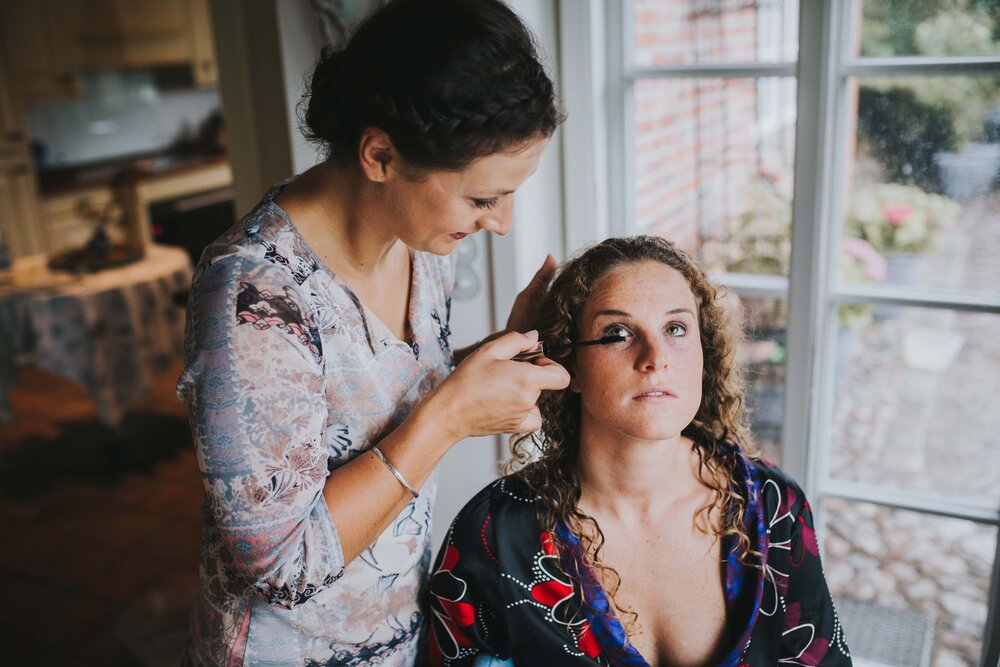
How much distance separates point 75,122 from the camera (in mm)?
6285

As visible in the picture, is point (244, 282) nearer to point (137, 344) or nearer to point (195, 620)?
point (195, 620)

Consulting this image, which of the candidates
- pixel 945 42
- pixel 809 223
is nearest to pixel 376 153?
pixel 809 223

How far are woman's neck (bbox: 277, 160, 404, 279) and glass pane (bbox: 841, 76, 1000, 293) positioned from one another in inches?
44.0

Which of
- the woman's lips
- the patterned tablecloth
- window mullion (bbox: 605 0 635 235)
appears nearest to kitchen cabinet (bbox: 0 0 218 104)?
the patterned tablecloth

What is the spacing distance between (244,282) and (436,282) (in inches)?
18.0

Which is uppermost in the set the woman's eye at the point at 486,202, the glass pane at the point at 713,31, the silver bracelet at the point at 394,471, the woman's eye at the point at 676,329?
the glass pane at the point at 713,31

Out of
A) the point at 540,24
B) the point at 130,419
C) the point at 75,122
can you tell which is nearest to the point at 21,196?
the point at 75,122

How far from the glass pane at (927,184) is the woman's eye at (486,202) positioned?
1.04 meters

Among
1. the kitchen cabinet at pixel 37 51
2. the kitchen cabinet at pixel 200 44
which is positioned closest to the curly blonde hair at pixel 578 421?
the kitchen cabinet at pixel 37 51

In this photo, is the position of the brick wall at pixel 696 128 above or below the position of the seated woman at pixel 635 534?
above

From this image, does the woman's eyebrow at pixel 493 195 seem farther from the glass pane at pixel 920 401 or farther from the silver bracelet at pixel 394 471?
the glass pane at pixel 920 401

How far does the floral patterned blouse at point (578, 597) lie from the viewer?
1.32m

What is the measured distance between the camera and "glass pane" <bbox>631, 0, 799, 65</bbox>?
1.84 m

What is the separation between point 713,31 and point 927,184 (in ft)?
1.85
